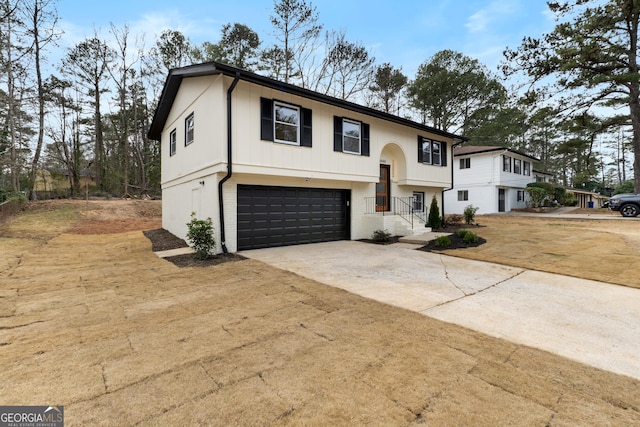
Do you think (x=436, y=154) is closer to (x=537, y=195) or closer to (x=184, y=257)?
(x=184, y=257)

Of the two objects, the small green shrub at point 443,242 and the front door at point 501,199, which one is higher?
the front door at point 501,199

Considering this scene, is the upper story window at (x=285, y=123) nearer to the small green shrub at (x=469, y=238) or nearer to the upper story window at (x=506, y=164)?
the small green shrub at (x=469, y=238)

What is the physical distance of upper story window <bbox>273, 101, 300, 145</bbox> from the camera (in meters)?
8.93

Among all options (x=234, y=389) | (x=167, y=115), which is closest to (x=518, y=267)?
(x=234, y=389)

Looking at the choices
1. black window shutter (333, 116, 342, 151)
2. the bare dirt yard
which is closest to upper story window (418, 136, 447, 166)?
black window shutter (333, 116, 342, 151)

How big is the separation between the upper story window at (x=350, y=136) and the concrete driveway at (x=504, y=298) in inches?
176

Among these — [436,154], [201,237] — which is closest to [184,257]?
[201,237]

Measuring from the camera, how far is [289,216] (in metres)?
10.0

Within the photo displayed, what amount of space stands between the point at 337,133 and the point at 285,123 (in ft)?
7.29

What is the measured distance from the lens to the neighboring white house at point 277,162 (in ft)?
26.8

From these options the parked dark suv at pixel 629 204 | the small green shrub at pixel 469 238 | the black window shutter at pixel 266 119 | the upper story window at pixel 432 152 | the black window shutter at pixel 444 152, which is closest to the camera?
the black window shutter at pixel 266 119

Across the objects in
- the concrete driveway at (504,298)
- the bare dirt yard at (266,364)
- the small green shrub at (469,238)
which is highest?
the small green shrub at (469,238)
